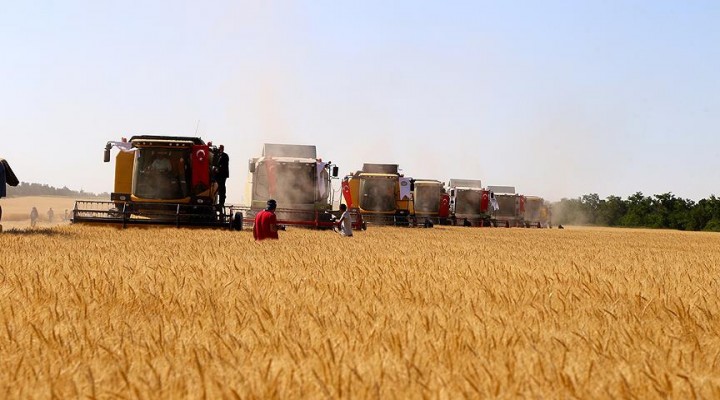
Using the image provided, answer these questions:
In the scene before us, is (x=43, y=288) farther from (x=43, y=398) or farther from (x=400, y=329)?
(x=43, y=398)

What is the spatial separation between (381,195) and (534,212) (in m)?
26.3

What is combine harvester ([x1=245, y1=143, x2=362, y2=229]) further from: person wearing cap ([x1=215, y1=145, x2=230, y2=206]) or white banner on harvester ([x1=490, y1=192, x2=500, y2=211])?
white banner on harvester ([x1=490, y1=192, x2=500, y2=211])

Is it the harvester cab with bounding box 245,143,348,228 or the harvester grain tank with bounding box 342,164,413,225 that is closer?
the harvester cab with bounding box 245,143,348,228

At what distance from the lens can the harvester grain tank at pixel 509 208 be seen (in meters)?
59.7

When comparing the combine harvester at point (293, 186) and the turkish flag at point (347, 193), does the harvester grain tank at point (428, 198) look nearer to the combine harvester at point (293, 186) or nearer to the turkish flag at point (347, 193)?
the turkish flag at point (347, 193)

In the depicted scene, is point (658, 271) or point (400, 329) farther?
point (658, 271)

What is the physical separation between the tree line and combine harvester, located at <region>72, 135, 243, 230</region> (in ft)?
219

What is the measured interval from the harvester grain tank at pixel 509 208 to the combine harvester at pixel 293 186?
28.1 metres

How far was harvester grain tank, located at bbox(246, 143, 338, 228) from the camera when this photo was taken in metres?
31.9

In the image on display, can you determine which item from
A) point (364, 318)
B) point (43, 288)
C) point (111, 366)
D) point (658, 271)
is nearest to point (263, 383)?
point (111, 366)

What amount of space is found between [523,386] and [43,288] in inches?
194

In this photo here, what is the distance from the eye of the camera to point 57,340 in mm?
5082

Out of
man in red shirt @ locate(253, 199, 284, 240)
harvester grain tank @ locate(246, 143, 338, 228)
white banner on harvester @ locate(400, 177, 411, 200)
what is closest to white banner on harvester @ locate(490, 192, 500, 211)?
white banner on harvester @ locate(400, 177, 411, 200)

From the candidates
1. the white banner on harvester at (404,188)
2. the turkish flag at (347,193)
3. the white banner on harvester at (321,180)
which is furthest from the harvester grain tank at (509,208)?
the white banner on harvester at (321,180)
